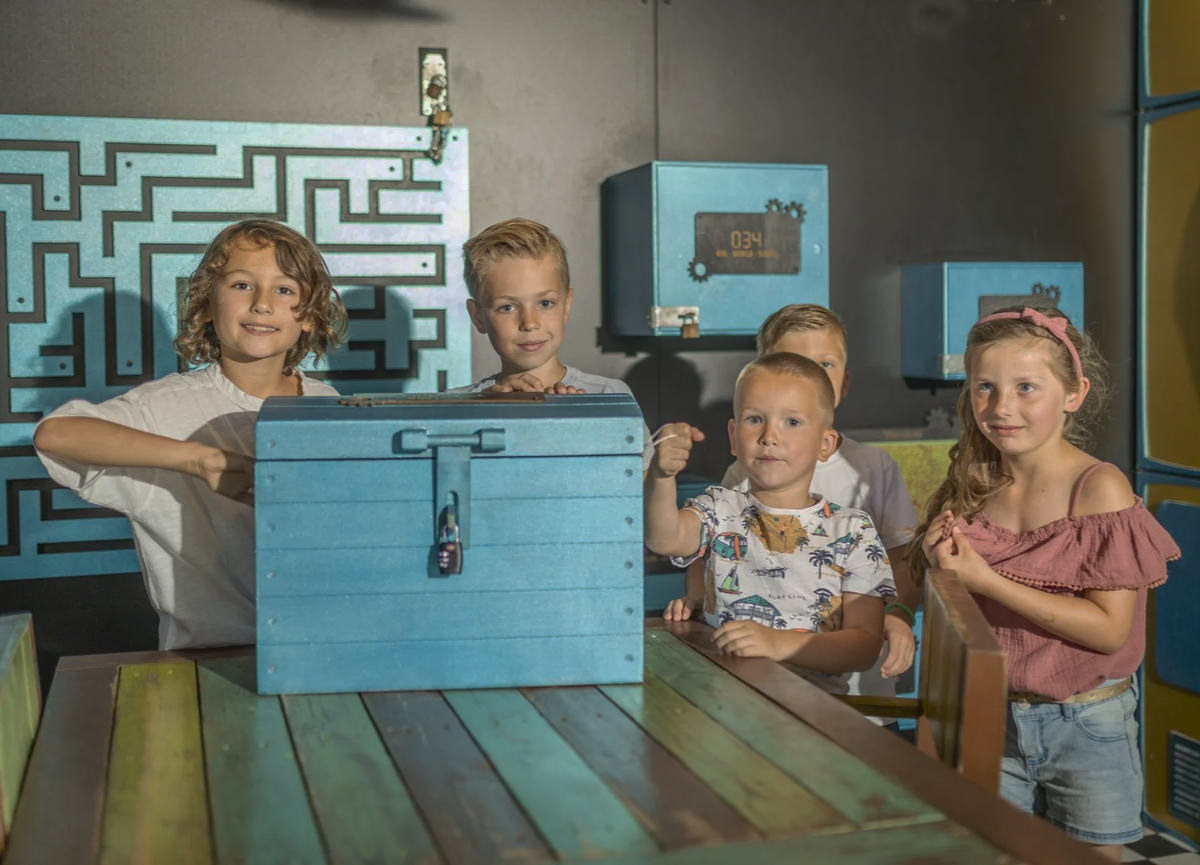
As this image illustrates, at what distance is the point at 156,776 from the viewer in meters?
1.44

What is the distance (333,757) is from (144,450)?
73cm

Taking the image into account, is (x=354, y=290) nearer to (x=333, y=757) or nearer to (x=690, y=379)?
(x=690, y=379)

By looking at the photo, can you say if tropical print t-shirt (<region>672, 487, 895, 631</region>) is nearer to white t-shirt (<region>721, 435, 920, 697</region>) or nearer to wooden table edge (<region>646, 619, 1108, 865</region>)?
wooden table edge (<region>646, 619, 1108, 865</region>)

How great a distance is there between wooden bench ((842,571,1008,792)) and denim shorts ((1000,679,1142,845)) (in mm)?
502

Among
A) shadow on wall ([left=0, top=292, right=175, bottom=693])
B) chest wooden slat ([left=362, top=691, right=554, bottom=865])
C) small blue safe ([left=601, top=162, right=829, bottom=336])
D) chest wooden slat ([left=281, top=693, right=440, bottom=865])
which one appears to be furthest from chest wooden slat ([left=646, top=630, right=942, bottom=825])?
shadow on wall ([left=0, top=292, right=175, bottom=693])

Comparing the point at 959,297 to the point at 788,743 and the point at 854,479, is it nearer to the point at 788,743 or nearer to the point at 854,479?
the point at 854,479

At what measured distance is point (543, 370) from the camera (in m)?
2.64

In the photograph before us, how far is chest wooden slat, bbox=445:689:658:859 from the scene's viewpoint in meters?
1.26

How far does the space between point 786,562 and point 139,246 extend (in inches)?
85.3

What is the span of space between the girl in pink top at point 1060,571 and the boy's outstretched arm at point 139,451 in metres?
1.18

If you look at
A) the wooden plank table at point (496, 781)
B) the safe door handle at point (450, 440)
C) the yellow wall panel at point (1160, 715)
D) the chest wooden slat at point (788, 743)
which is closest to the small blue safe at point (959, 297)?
the yellow wall panel at point (1160, 715)

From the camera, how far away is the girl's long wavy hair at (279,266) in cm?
241

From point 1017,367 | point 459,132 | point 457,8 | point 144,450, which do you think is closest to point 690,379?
point 459,132

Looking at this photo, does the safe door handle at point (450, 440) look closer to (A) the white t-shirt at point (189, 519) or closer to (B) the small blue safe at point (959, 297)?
(A) the white t-shirt at point (189, 519)
